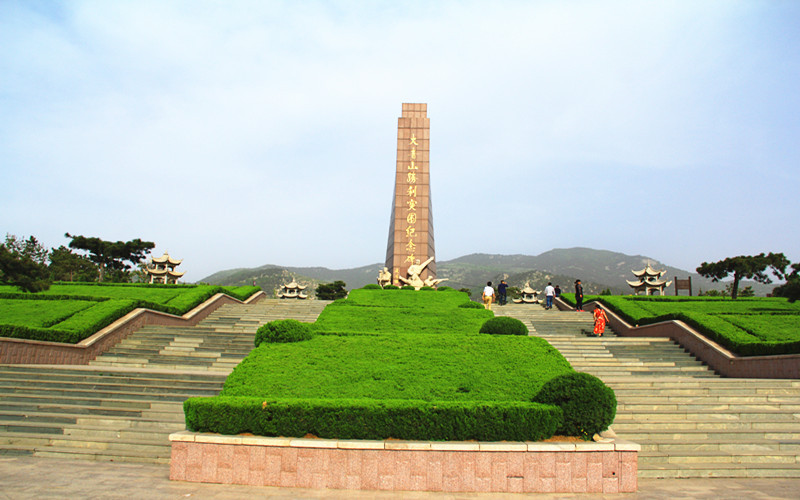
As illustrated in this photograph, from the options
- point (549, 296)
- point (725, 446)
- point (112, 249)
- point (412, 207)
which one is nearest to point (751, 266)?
point (549, 296)

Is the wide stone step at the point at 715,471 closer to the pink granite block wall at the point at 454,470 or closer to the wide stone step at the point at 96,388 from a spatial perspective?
the pink granite block wall at the point at 454,470

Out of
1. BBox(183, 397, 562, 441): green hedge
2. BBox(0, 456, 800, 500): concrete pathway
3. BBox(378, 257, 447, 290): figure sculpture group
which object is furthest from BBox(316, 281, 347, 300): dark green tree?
Answer: BBox(183, 397, 562, 441): green hedge

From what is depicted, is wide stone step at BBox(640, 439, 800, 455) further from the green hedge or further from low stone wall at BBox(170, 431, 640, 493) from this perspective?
the green hedge

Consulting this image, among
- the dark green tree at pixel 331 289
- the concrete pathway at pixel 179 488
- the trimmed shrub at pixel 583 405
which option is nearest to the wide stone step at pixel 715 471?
the concrete pathway at pixel 179 488

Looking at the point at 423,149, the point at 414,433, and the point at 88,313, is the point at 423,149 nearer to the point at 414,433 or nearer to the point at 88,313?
the point at 88,313

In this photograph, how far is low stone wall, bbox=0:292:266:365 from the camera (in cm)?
1148

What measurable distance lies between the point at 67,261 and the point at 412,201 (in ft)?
105

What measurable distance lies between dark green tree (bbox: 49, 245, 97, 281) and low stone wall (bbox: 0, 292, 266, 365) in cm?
2865

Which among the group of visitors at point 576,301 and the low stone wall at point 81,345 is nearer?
the low stone wall at point 81,345

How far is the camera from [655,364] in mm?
11891

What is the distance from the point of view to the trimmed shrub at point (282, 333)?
10250 millimetres

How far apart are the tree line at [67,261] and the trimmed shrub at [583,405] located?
13178mm

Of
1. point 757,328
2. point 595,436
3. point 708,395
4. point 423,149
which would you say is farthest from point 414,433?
point 423,149

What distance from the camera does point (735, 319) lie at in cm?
1352
